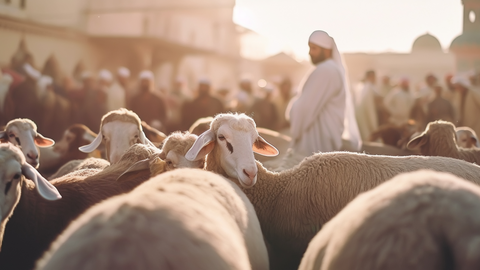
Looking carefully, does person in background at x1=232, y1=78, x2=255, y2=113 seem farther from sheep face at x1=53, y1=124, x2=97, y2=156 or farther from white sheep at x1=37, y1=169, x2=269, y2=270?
white sheep at x1=37, y1=169, x2=269, y2=270

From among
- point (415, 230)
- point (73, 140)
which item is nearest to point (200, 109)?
point (73, 140)

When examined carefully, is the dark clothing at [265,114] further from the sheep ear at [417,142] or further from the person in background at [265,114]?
the sheep ear at [417,142]

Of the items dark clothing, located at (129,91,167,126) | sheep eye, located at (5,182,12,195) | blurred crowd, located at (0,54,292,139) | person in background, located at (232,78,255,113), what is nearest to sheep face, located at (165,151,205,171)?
sheep eye, located at (5,182,12,195)

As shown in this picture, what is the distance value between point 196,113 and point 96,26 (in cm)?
1650

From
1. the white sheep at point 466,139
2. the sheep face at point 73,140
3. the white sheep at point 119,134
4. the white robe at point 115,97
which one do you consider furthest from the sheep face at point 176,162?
the white robe at point 115,97

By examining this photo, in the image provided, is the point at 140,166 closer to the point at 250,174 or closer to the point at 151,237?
the point at 250,174

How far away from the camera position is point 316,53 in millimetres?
7648

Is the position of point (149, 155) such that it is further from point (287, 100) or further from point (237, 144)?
point (287, 100)

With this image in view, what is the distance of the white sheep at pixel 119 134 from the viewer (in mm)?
6391

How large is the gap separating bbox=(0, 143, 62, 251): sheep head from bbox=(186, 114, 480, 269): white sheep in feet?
3.53

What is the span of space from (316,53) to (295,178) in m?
2.80

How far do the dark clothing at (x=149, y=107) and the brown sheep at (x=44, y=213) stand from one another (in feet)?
27.5

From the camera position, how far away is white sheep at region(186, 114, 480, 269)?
4.77 metres

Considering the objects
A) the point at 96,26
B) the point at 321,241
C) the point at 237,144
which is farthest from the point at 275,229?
the point at 96,26
